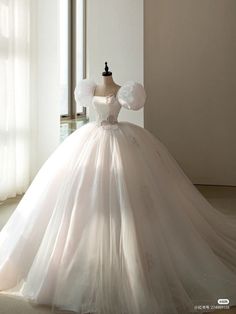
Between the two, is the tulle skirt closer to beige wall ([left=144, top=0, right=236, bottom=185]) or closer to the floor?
the floor

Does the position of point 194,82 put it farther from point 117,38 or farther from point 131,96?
point 131,96

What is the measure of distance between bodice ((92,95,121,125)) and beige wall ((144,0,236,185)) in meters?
2.62

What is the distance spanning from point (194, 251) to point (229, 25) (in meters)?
3.51

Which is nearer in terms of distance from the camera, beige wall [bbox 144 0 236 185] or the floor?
the floor

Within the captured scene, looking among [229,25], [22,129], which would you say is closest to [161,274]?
[22,129]

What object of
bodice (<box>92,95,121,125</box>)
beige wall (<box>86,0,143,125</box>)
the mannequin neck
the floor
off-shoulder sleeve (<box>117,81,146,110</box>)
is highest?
beige wall (<box>86,0,143,125</box>)

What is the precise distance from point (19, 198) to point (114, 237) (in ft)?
8.71

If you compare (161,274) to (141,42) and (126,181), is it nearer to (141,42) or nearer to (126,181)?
(126,181)

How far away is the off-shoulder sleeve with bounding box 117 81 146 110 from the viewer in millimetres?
2857

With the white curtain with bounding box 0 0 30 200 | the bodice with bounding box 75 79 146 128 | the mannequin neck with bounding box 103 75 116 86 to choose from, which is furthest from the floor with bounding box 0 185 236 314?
the mannequin neck with bounding box 103 75 116 86

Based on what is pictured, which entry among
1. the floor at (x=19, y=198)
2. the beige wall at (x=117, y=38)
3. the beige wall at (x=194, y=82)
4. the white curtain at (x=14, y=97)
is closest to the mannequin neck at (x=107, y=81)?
the floor at (x=19, y=198)

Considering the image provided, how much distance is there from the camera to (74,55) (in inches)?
248

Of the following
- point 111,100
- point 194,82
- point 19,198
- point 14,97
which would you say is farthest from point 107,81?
point 194,82

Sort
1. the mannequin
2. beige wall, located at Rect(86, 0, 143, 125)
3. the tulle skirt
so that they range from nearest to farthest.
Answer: the tulle skirt < the mannequin < beige wall, located at Rect(86, 0, 143, 125)
